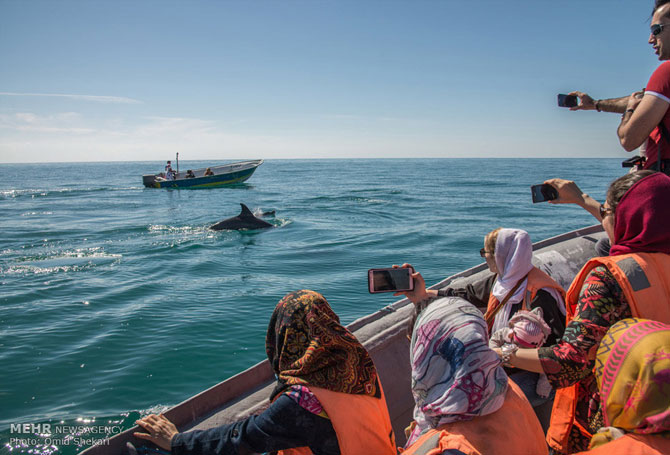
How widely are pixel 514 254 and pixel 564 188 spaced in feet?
1.97

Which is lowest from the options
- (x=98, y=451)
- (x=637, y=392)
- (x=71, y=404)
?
(x=71, y=404)

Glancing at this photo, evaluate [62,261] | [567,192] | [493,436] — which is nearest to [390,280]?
[493,436]

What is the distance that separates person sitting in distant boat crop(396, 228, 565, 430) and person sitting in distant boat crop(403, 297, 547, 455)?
905 millimetres

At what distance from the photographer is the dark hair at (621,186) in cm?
216

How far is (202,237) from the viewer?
20.0 metres

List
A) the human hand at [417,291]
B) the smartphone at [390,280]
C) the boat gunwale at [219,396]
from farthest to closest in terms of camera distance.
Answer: the boat gunwale at [219,396] → the human hand at [417,291] → the smartphone at [390,280]

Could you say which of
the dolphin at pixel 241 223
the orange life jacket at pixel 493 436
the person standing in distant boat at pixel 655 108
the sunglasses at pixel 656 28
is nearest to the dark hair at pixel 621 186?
the person standing in distant boat at pixel 655 108

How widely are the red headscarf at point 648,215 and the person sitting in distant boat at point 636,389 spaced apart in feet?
2.22

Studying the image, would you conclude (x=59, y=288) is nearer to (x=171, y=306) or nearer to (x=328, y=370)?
(x=171, y=306)

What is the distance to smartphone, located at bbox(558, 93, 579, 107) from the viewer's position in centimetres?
358

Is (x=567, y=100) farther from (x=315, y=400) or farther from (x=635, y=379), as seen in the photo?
(x=315, y=400)

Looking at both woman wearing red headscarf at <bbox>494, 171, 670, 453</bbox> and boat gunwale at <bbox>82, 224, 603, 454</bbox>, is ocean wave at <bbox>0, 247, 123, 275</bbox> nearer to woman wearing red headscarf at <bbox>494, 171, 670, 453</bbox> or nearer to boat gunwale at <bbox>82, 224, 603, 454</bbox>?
boat gunwale at <bbox>82, 224, 603, 454</bbox>

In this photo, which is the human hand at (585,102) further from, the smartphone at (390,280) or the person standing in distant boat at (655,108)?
the smartphone at (390,280)

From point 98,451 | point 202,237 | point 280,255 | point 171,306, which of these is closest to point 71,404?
point 171,306
